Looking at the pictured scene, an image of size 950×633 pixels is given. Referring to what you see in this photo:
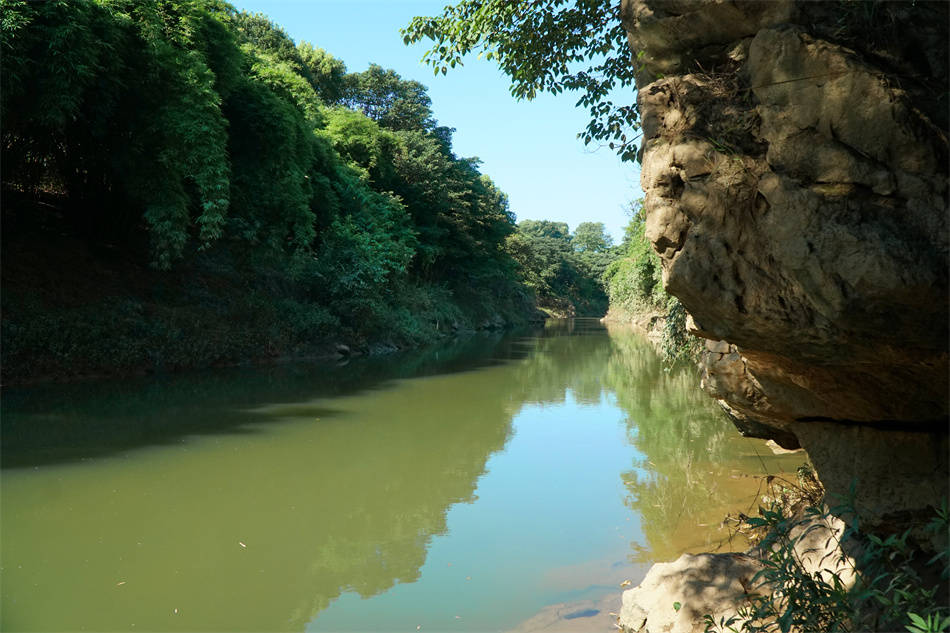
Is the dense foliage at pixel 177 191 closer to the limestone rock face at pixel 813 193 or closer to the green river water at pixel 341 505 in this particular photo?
the green river water at pixel 341 505

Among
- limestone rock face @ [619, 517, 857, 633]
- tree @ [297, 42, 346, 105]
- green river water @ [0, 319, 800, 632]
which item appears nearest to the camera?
limestone rock face @ [619, 517, 857, 633]

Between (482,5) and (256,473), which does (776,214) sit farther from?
(256,473)

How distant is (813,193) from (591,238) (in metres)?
83.6

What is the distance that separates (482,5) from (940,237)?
5.10 metres

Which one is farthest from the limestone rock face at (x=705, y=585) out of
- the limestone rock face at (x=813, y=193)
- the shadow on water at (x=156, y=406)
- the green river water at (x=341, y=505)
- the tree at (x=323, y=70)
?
the tree at (x=323, y=70)

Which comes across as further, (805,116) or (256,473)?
(256,473)

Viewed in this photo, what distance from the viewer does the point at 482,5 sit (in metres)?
6.11

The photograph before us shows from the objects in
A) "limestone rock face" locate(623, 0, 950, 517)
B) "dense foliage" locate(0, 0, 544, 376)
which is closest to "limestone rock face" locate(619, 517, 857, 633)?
"limestone rock face" locate(623, 0, 950, 517)

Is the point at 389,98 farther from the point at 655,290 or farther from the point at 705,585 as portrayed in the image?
the point at 705,585

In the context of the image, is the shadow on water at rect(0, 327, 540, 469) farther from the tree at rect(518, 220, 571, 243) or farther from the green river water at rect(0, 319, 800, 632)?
the tree at rect(518, 220, 571, 243)

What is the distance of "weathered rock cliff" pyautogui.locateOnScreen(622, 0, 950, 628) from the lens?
82.4 inches

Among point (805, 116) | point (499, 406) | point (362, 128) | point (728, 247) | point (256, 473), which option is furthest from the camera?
point (362, 128)

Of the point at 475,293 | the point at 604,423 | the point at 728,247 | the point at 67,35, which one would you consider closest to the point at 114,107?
the point at 67,35

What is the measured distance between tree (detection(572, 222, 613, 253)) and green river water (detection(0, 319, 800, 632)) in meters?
66.0
